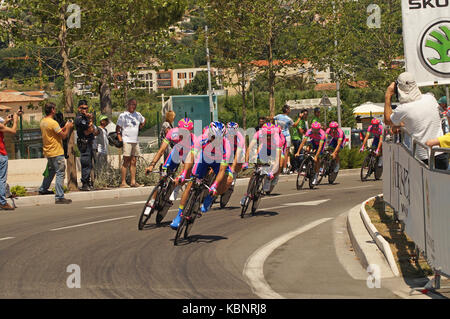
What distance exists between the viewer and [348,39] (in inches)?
1396

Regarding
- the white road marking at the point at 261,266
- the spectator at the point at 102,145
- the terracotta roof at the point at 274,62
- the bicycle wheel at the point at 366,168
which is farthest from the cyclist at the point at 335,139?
the terracotta roof at the point at 274,62

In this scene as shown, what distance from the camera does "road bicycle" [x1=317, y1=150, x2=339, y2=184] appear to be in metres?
22.4

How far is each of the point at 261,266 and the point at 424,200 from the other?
2.28 m

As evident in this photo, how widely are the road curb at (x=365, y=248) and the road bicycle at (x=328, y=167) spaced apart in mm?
8545

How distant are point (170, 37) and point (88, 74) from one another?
301cm

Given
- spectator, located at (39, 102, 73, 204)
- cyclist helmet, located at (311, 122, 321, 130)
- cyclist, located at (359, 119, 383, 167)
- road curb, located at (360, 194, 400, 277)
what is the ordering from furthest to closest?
cyclist, located at (359, 119, 383, 167) → cyclist helmet, located at (311, 122, 321, 130) → spectator, located at (39, 102, 73, 204) → road curb, located at (360, 194, 400, 277)

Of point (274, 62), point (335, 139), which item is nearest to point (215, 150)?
point (335, 139)

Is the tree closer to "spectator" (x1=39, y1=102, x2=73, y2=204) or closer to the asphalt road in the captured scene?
"spectator" (x1=39, y1=102, x2=73, y2=204)

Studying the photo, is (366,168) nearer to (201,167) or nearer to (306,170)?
(306,170)

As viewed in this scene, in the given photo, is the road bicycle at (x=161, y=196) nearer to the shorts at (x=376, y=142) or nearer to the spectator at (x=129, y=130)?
the spectator at (x=129, y=130)

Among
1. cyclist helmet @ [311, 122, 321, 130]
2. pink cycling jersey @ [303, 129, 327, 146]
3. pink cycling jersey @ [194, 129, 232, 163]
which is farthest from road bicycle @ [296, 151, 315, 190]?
pink cycling jersey @ [194, 129, 232, 163]

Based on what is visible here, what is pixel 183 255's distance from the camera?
11.0 metres
